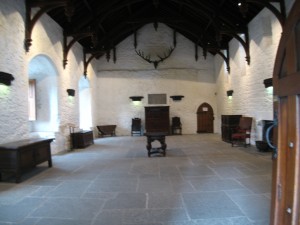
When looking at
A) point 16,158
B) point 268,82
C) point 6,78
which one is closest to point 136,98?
point 268,82

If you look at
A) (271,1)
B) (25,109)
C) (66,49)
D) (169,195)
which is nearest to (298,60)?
(169,195)

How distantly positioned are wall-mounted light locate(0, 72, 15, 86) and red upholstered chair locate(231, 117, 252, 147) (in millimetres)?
6001

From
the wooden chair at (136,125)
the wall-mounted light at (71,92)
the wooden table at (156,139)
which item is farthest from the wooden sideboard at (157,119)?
the wooden table at (156,139)

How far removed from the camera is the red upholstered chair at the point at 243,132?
23.9 ft

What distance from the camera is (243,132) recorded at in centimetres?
765

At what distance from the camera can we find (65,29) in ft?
24.6

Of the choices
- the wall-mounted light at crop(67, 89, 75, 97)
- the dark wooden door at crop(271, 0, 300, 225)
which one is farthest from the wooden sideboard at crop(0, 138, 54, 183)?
the dark wooden door at crop(271, 0, 300, 225)

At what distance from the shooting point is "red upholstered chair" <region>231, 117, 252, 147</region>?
7.27 m

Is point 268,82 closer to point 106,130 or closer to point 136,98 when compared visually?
point 136,98

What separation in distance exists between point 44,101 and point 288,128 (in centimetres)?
701

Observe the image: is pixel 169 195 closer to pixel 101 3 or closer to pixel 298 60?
pixel 298 60

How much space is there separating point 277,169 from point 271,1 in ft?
17.3

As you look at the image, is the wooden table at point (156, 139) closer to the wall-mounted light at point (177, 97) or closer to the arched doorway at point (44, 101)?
the arched doorway at point (44, 101)

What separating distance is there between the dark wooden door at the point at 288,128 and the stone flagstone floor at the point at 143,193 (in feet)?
3.80
